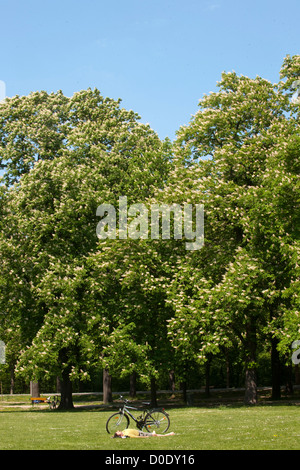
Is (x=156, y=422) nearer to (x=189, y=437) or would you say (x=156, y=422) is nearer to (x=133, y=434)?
(x=133, y=434)

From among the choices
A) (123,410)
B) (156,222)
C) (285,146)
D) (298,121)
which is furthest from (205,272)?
(123,410)

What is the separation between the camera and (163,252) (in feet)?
115

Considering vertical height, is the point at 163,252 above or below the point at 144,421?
above

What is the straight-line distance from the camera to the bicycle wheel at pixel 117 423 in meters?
18.2

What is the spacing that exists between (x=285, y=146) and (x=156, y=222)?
27.9 ft

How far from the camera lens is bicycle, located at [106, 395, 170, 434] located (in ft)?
58.6

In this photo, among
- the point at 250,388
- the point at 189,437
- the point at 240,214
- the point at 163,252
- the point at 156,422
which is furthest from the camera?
the point at 163,252

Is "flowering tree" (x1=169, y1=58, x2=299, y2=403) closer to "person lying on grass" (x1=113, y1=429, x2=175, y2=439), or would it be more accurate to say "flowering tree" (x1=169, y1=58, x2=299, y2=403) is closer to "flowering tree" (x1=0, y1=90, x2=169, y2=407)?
"flowering tree" (x1=0, y1=90, x2=169, y2=407)

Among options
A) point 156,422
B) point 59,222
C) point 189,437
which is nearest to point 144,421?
point 156,422

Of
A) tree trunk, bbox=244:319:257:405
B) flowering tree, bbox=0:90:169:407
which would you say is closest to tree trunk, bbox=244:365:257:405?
tree trunk, bbox=244:319:257:405

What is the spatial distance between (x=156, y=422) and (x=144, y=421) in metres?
0.44

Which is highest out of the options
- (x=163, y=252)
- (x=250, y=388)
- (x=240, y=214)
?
(x=240, y=214)

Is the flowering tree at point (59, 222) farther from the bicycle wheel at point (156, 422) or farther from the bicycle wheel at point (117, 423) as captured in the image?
the bicycle wheel at point (156, 422)
